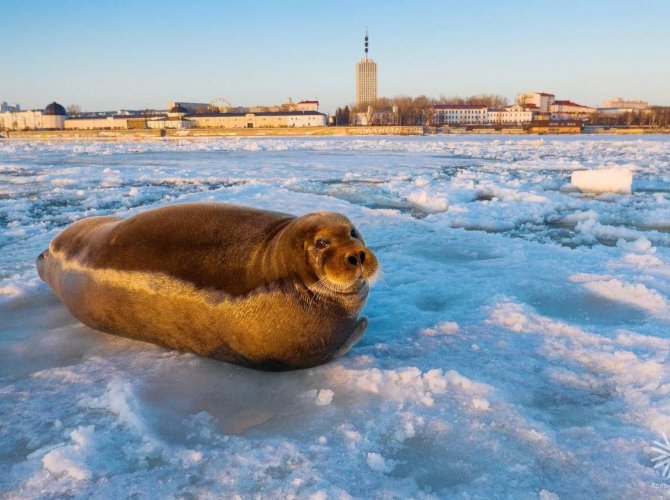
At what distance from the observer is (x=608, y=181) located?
10719mm

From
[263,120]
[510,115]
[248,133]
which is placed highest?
[510,115]

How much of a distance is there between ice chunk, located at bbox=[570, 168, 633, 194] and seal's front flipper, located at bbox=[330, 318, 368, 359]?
912 cm

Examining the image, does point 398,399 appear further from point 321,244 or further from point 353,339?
point 321,244

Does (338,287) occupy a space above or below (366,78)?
below

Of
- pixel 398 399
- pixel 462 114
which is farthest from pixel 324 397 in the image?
pixel 462 114

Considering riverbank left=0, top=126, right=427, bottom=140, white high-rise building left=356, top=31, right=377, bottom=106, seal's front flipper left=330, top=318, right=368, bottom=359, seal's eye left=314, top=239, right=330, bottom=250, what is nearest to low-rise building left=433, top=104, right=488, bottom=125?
riverbank left=0, top=126, right=427, bottom=140

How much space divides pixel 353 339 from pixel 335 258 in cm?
62

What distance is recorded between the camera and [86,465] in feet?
6.90

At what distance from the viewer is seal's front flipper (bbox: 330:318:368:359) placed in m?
2.99

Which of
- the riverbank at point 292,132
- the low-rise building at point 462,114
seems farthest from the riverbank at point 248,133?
the low-rise building at point 462,114

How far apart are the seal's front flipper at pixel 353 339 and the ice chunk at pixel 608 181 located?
9.12 m

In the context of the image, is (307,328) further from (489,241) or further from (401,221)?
(401,221)

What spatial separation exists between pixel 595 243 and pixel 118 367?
16.7 ft

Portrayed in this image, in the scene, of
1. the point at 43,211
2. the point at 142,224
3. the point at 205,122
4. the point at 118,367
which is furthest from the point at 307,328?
the point at 205,122
